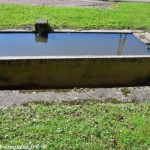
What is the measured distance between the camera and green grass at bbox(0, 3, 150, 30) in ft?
38.7

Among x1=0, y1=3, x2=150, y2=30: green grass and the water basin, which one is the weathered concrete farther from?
x1=0, y1=3, x2=150, y2=30: green grass

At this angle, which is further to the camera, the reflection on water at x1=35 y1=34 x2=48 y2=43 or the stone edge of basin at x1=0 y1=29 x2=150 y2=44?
the stone edge of basin at x1=0 y1=29 x2=150 y2=44

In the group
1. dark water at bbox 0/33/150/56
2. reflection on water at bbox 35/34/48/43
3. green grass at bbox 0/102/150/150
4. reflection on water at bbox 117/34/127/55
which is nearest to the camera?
green grass at bbox 0/102/150/150

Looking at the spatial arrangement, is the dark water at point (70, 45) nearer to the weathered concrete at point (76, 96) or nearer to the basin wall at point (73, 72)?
the basin wall at point (73, 72)

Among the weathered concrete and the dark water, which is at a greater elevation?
the weathered concrete

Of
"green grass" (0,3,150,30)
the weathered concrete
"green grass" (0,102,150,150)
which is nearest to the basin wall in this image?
the weathered concrete

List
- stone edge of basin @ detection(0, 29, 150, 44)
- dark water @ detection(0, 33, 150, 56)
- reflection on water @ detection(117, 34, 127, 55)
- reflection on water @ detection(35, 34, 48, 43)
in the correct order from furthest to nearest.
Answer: stone edge of basin @ detection(0, 29, 150, 44) → reflection on water @ detection(35, 34, 48, 43) → reflection on water @ detection(117, 34, 127, 55) → dark water @ detection(0, 33, 150, 56)

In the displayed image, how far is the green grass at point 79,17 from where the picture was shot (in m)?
11.8

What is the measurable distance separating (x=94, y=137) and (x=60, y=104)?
1.42m

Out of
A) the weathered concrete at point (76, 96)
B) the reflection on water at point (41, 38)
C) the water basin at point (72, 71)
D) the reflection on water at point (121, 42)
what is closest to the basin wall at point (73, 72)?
the water basin at point (72, 71)

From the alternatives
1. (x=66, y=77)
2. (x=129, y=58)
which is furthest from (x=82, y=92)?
(x=129, y=58)

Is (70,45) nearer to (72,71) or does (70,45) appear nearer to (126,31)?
(72,71)

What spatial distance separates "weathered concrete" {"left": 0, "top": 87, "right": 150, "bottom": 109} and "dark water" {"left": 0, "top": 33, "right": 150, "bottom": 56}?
2.10m

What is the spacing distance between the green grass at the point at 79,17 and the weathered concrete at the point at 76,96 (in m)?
4.79
